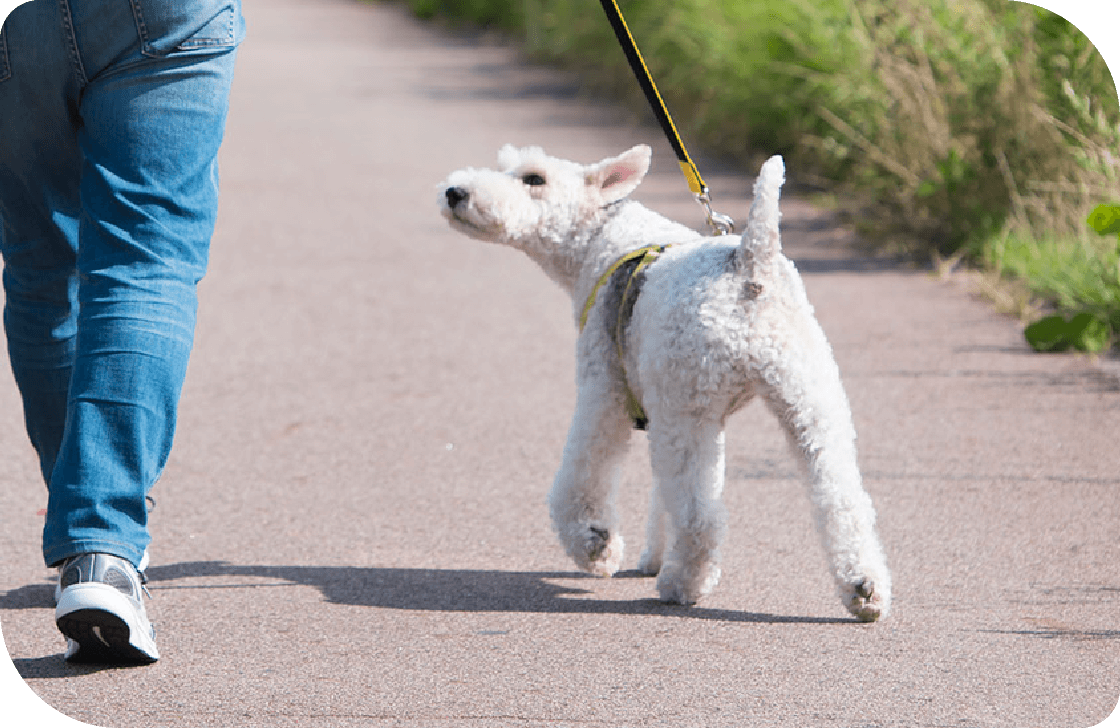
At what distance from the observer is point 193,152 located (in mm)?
3529

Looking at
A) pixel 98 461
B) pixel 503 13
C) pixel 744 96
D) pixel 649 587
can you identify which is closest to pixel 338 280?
pixel 744 96

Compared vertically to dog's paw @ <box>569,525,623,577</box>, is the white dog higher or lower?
higher

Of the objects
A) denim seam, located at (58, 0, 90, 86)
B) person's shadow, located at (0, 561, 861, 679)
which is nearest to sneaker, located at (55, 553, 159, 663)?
person's shadow, located at (0, 561, 861, 679)

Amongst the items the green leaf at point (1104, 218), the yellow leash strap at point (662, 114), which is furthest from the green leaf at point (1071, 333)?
the yellow leash strap at point (662, 114)

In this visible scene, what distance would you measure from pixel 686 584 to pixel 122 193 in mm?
1757

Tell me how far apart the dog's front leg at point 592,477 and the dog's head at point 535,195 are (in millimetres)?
488

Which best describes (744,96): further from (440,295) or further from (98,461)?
(98,461)

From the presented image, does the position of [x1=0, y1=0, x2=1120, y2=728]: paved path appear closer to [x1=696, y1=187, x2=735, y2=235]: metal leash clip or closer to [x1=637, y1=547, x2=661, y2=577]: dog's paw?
[x1=637, y1=547, x2=661, y2=577]: dog's paw

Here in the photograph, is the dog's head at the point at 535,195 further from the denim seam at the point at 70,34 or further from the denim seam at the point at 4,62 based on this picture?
the denim seam at the point at 4,62

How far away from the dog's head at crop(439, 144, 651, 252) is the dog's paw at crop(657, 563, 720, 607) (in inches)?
41.5

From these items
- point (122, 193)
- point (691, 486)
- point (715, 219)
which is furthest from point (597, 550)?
point (122, 193)

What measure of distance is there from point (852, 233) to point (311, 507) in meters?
5.24

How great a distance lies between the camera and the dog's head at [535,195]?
4.18 m

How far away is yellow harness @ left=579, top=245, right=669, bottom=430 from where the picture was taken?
4086 mm
